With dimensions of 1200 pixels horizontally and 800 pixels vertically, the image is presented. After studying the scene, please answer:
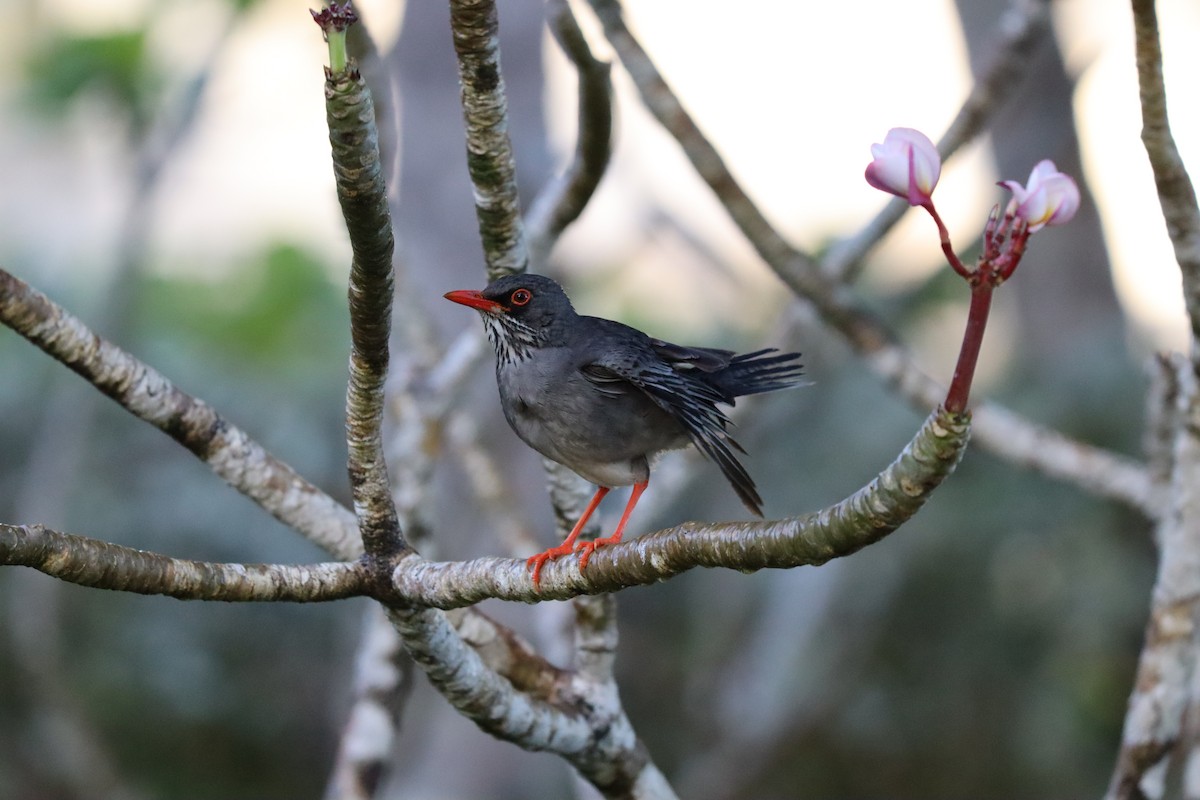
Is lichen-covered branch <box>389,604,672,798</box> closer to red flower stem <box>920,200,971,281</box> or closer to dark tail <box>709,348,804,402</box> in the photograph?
dark tail <box>709,348,804,402</box>

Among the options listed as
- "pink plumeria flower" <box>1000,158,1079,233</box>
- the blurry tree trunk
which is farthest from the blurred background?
"pink plumeria flower" <box>1000,158,1079,233</box>

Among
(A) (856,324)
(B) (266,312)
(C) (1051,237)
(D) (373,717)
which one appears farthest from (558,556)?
(B) (266,312)

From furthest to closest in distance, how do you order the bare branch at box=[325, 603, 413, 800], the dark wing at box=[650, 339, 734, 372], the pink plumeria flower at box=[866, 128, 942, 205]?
the bare branch at box=[325, 603, 413, 800] → the dark wing at box=[650, 339, 734, 372] → the pink plumeria flower at box=[866, 128, 942, 205]

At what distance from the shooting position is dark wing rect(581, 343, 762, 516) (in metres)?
3.23

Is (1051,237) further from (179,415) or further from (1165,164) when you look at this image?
(179,415)

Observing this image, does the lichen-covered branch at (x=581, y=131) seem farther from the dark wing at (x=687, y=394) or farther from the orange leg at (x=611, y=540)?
the orange leg at (x=611, y=540)

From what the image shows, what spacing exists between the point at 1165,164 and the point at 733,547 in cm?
204

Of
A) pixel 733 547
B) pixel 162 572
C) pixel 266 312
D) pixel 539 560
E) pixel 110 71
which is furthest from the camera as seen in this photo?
pixel 266 312

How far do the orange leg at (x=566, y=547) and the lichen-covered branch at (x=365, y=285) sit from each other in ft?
1.20

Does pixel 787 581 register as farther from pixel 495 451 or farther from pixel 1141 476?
pixel 1141 476

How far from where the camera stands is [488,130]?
11.3 ft

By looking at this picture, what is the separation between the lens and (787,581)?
985 cm

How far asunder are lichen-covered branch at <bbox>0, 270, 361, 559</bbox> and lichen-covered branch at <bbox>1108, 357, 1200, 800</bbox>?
8.41ft

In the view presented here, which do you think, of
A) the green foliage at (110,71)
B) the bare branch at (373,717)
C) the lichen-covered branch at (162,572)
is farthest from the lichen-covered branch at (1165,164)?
the green foliage at (110,71)
